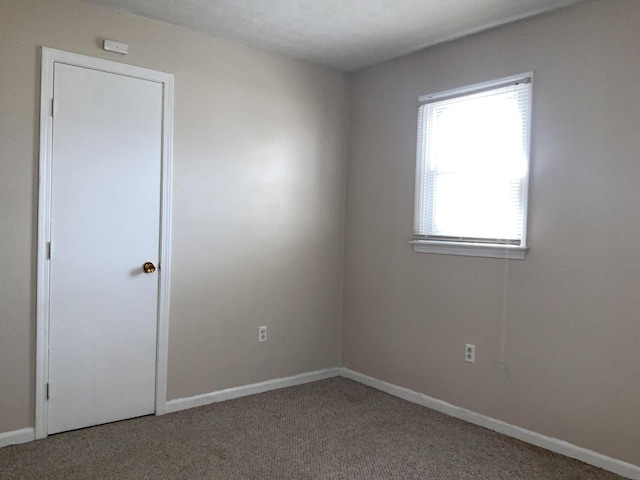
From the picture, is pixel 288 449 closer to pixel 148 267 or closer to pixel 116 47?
pixel 148 267

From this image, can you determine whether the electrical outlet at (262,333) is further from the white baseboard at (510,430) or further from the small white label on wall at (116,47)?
the small white label on wall at (116,47)

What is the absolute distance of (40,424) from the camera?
2916 mm

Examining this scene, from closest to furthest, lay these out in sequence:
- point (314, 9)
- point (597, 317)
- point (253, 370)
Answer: point (597, 317), point (314, 9), point (253, 370)

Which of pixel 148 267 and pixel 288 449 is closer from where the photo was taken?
pixel 288 449

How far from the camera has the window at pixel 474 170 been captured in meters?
3.13

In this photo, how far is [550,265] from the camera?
2.99 metres

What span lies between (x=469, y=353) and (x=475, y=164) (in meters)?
1.19

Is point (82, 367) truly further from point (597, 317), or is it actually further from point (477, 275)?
point (597, 317)

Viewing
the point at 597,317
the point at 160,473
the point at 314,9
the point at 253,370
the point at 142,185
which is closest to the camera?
the point at 160,473

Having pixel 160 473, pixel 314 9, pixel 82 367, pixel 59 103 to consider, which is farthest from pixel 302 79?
pixel 160 473

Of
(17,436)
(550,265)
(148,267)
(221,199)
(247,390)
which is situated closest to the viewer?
(17,436)

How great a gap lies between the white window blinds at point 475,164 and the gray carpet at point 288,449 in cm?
118

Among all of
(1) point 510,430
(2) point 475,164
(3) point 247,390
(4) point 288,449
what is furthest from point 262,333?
(2) point 475,164

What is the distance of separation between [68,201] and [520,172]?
2.55m
